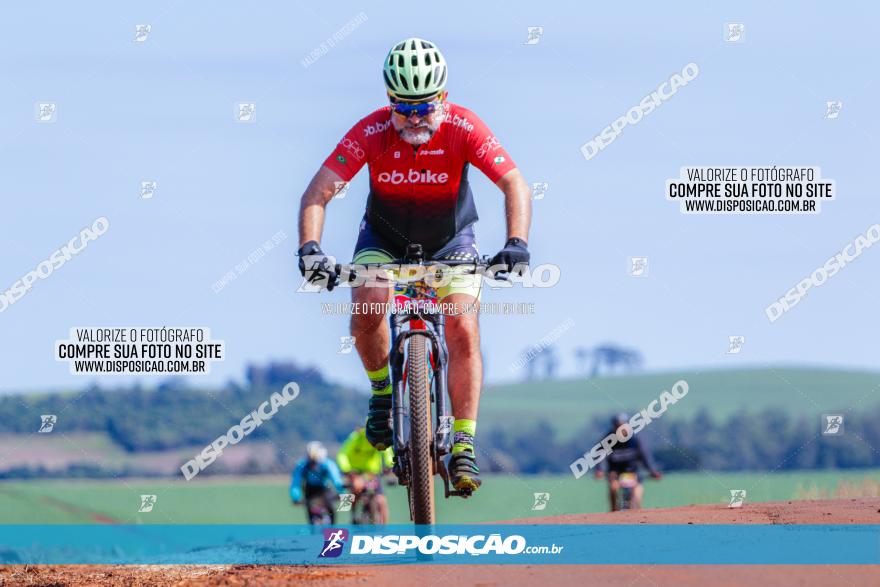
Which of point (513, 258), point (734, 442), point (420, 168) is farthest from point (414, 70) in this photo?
point (734, 442)

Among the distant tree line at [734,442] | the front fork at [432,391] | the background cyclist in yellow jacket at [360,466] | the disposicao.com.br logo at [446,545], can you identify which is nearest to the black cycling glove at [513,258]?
the front fork at [432,391]

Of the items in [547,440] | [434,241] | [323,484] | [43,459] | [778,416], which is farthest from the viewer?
[778,416]

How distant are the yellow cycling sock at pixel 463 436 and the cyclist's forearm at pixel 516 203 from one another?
1394 mm

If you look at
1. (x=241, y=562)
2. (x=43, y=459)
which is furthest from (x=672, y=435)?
(x=241, y=562)

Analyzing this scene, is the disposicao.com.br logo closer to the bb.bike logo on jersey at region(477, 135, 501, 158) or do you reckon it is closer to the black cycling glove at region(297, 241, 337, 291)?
the black cycling glove at region(297, 241, 337, 291)

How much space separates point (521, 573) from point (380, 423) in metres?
1.73

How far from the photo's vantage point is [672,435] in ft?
277

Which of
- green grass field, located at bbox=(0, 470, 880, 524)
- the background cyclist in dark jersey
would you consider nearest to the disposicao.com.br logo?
the background cyclist in dark jersey

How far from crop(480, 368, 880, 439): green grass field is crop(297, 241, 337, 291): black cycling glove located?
2844 inches

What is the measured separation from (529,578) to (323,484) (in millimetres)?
10128

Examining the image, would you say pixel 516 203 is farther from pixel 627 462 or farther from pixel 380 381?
pixel 627 462

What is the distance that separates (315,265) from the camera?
11125mm

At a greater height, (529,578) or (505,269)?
(505,269)

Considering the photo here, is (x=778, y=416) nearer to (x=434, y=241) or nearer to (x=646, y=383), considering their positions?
(x=646, y=383)
